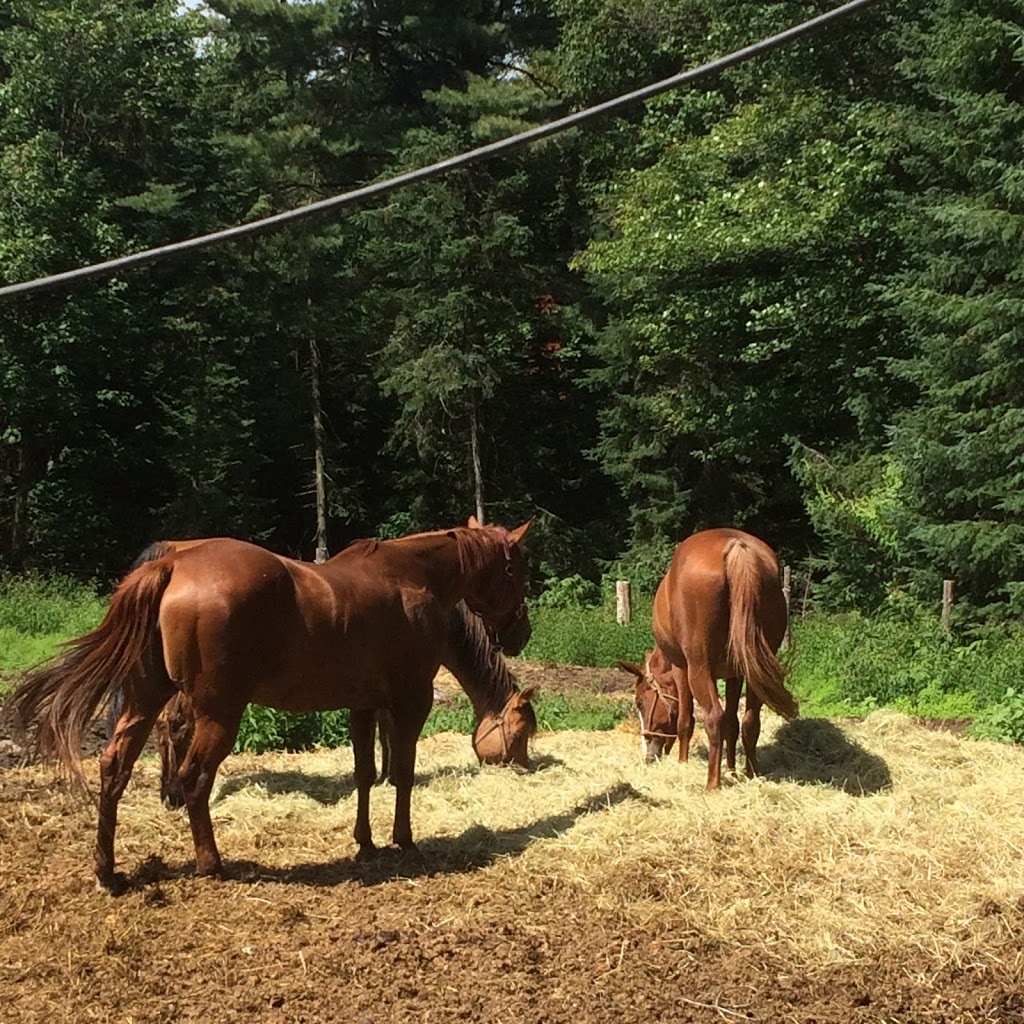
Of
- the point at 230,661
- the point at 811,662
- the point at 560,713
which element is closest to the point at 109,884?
the point at 230,661

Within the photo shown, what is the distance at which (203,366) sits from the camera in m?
19.8

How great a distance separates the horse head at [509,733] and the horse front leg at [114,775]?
275 cm

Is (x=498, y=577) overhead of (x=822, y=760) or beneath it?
overhead

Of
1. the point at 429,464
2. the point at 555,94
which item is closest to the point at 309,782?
the point at 429,464

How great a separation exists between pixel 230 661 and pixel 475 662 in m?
2.66

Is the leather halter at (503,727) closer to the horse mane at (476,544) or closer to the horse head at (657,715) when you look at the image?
the horse head at (657,715)

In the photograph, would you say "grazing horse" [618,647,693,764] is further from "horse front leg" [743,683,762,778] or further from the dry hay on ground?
the dry hay on ground

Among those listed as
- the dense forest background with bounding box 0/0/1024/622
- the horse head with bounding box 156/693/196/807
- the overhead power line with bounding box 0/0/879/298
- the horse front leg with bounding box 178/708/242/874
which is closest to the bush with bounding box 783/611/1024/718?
the dense forest background with bounding box 0/0/1024/622

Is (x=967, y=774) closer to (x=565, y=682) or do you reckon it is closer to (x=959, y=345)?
(x=565, y=682)

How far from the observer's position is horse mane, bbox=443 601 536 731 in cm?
682

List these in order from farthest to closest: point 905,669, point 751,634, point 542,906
Result: point 905,669
point 751,634
point 542,906

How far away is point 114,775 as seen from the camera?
4.43 metres

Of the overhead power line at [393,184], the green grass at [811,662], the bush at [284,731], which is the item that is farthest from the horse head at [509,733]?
the overhead power line at [393,184]

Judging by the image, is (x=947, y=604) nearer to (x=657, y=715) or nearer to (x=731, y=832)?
(x=657, y=715)
